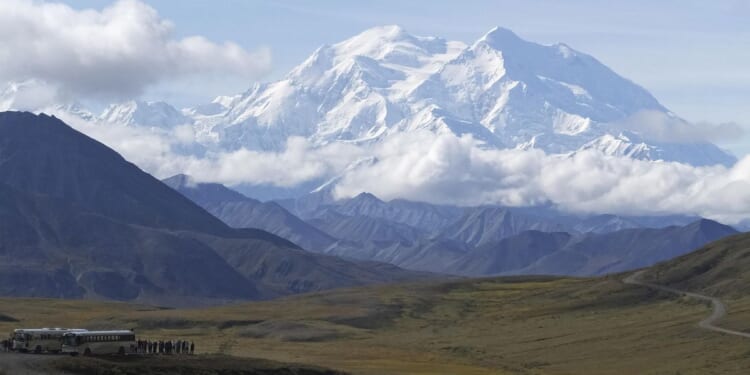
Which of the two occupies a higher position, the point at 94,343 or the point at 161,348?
the point at 94,343

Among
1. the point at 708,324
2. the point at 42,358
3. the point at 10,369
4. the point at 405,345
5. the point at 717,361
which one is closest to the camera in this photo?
Result: the point at 10,369

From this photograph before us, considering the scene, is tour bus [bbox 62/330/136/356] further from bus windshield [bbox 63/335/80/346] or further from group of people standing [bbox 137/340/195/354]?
group of people standing [bbox 137/340/195/354]

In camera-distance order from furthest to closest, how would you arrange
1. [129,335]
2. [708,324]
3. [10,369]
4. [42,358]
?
Answer: 1. [708,324]
2. [129,335]
3. [42,358]
4. [10,369]

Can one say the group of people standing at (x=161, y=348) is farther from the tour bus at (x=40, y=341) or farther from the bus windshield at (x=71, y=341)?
the tour bus at (x=40, y=341)

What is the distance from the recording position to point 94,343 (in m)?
114

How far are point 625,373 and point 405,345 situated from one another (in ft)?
170

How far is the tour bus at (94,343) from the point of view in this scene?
11331 cm

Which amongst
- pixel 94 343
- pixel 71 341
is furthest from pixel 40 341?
pixel 94 343

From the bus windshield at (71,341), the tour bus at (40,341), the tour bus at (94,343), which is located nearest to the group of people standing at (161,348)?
the tour bus at (94,343)

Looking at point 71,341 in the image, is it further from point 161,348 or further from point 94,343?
point 161,348

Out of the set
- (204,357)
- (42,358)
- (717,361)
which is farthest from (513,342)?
(42,358)

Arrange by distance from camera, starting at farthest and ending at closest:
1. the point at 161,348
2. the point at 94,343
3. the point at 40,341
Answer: the point at 161,348 < the point at 40,341 < the point at 94,343

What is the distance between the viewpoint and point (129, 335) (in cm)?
11612

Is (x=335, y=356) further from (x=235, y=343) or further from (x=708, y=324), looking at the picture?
(x=708, y=324)
